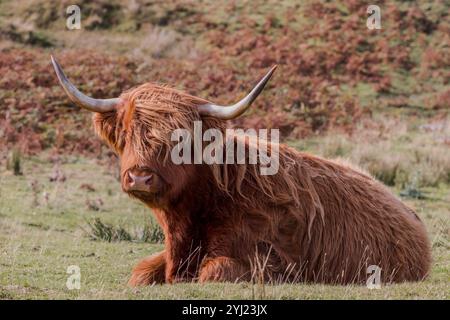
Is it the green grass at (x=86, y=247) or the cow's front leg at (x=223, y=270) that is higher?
the cow's front leg at (x=223, y=270)

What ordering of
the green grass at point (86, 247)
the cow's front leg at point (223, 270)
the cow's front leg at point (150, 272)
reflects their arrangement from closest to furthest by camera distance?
the green grass at point (86, 247), the cow's front leg at point (223, 270), the cow's front leg at point (150, 272)

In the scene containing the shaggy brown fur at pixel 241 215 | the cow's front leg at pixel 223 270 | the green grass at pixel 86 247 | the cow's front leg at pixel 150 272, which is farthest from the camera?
the cow's front leg at pixel 150 272

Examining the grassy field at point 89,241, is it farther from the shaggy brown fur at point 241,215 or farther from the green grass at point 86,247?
the shaggy brown fur at point 241,215

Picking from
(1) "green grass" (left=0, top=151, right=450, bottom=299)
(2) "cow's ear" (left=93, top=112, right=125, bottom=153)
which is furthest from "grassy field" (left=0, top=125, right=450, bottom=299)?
(2) "cow's ear" (left=93, top=112, right=125, bottom=153)

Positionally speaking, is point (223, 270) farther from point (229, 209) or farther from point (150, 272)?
point (150, 272)

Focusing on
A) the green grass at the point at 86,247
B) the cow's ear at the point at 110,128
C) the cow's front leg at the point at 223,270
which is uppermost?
the cow's ear at the point at 110,128

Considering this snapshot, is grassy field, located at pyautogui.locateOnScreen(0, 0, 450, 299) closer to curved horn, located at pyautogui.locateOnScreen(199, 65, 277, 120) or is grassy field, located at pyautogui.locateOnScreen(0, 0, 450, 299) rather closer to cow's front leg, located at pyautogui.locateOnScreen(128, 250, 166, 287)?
cow's front leg, located at pyautogui.locateOnScreen(128, 250, 166, 287)

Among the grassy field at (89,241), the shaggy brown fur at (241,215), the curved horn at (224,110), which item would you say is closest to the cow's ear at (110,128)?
the shaggy brown fur at (241,215)

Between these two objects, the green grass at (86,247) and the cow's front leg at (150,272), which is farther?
the cow's front leg at (150,272)

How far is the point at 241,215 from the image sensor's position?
22.0 feet

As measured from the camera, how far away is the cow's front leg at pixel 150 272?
6890 mm

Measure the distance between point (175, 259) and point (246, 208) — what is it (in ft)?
2.09

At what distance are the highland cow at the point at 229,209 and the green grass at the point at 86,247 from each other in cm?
36

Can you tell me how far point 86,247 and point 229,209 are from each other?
316 centimetres
